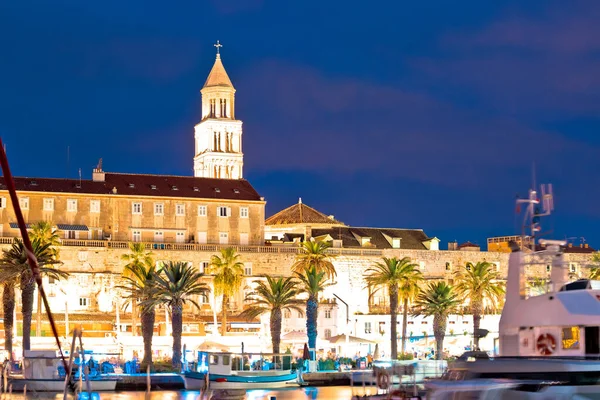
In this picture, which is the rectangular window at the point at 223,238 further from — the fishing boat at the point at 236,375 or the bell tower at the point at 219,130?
the fishing boat at the point at 236,375

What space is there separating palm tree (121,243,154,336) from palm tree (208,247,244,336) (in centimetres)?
528

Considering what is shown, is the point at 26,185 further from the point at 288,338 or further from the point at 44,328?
the point at 288,338

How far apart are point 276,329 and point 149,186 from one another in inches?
1290

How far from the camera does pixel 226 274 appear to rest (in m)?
94.2

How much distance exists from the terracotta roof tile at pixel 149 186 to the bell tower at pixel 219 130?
28151mm

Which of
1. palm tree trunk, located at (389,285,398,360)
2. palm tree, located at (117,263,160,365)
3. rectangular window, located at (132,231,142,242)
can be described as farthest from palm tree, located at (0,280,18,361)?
rectangular window, located at (132,231,142,242)

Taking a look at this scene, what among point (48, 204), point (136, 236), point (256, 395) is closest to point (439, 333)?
point (256, 395)

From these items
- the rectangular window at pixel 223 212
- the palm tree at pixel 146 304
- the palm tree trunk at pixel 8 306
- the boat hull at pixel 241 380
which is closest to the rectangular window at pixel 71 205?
the rectangular window at pixel 223 212

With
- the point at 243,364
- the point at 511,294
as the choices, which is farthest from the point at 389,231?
the point at 511,294

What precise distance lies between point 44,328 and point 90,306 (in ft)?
22.4

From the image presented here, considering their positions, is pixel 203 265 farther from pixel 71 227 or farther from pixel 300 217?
pixel 300 217

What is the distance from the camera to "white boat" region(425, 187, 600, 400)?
30.3 m

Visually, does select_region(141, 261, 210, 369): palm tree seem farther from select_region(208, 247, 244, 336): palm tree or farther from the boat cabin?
the boat cabin

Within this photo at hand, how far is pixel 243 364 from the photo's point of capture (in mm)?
69688
